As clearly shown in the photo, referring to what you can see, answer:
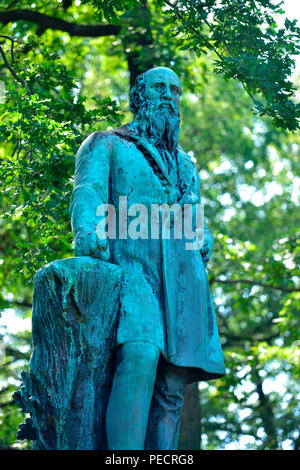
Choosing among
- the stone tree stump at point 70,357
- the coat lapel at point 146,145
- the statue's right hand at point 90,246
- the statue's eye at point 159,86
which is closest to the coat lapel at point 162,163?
the coat lapel at point 146,145

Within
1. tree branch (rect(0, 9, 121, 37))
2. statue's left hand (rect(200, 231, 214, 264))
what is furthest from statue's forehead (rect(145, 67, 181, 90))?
tree branch (rect(0, 9, 121, 37))

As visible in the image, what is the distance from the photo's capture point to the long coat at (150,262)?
5.28 meters

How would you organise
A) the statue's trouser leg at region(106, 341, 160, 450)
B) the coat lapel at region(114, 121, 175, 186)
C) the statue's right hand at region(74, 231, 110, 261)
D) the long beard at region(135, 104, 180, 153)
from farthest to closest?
1. the long beard at region(135, 104, 180, 153)
2. the coat lapel at region(114, 121, 175, 186)
3. the statue's right hand at region(74, 231, 110, 261)
4. the statue's trouser leg at region(106, 341, 160, 450)

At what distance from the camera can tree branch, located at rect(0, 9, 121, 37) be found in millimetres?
11320

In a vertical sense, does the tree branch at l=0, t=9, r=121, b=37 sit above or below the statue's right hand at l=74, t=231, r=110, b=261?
above

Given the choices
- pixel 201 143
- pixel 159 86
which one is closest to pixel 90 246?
pixel 159 86

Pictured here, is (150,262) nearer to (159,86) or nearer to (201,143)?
(159,86)

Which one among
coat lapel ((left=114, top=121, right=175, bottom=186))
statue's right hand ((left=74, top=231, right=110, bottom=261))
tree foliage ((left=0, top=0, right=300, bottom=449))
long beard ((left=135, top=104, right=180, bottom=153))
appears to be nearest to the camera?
statue's right hand ((left=74, top=231, right=110, bottom=261))

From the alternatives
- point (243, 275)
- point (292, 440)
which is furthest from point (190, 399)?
point (292, 440)

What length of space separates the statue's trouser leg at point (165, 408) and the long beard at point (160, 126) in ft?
4.92

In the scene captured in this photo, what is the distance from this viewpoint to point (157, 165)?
5758 mm

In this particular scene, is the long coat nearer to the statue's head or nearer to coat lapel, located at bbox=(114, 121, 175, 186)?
coat lapel, located at bbox=(114, 121, 175, 186)

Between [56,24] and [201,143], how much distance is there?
901 centimetres

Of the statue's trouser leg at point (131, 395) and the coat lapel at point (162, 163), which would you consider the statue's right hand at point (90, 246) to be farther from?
the coat lapel at point (162, 163)
